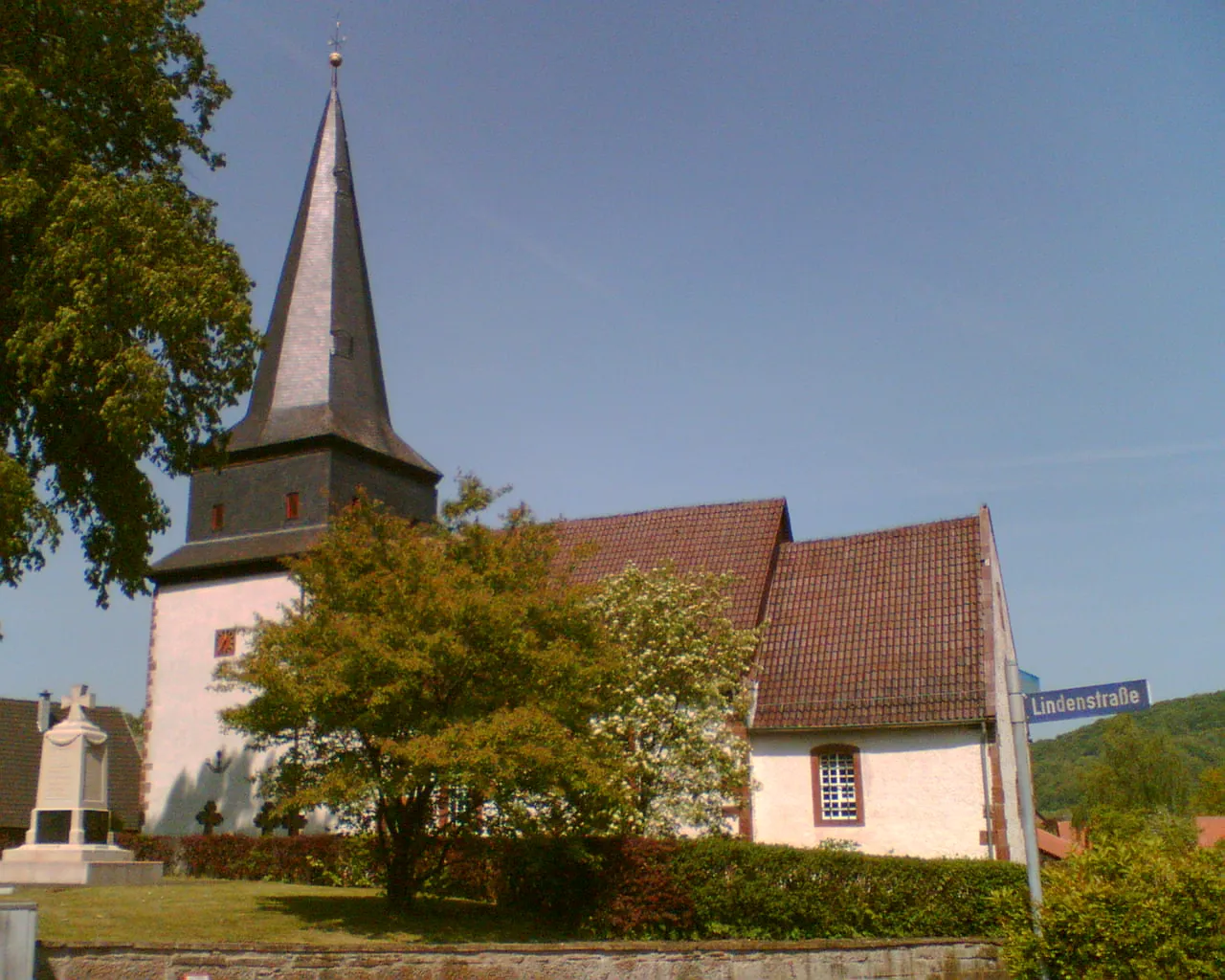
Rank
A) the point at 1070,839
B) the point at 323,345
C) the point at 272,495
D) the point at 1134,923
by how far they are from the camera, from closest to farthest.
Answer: the point at 1134,923 → the point at 1070,839 → the point at 272,495 → the point at 323,345

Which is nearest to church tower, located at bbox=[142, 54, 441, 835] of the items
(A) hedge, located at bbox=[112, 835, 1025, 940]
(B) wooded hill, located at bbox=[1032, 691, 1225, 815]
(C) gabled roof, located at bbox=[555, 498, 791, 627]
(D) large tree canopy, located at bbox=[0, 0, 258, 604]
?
(C) gabled roof, located at bbox=[555, 498, 791, 627]

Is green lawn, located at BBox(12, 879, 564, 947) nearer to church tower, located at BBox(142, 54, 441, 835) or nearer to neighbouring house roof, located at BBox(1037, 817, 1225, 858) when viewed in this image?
neighbouring house roof, located at BBox(1037, 817, 1225, 858)

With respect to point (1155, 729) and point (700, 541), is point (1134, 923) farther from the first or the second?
point (1155, 729)

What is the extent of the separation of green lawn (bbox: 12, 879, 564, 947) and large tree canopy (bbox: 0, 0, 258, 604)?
15.5ft

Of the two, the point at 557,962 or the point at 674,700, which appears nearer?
the point at 557,962

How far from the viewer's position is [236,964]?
1129cm

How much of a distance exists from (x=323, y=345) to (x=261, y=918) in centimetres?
1825

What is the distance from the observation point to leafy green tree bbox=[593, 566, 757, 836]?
20344 millimetres

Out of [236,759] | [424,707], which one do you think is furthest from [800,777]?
[236,759]

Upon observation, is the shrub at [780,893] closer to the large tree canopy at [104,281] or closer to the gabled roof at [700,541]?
the large tree canopy at [104,281]

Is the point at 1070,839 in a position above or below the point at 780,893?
above

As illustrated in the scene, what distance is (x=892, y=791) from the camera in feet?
77.1

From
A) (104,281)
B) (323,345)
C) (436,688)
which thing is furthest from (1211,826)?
(104,281)

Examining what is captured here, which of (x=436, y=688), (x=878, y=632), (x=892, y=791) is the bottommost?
(x=892, y=791)
